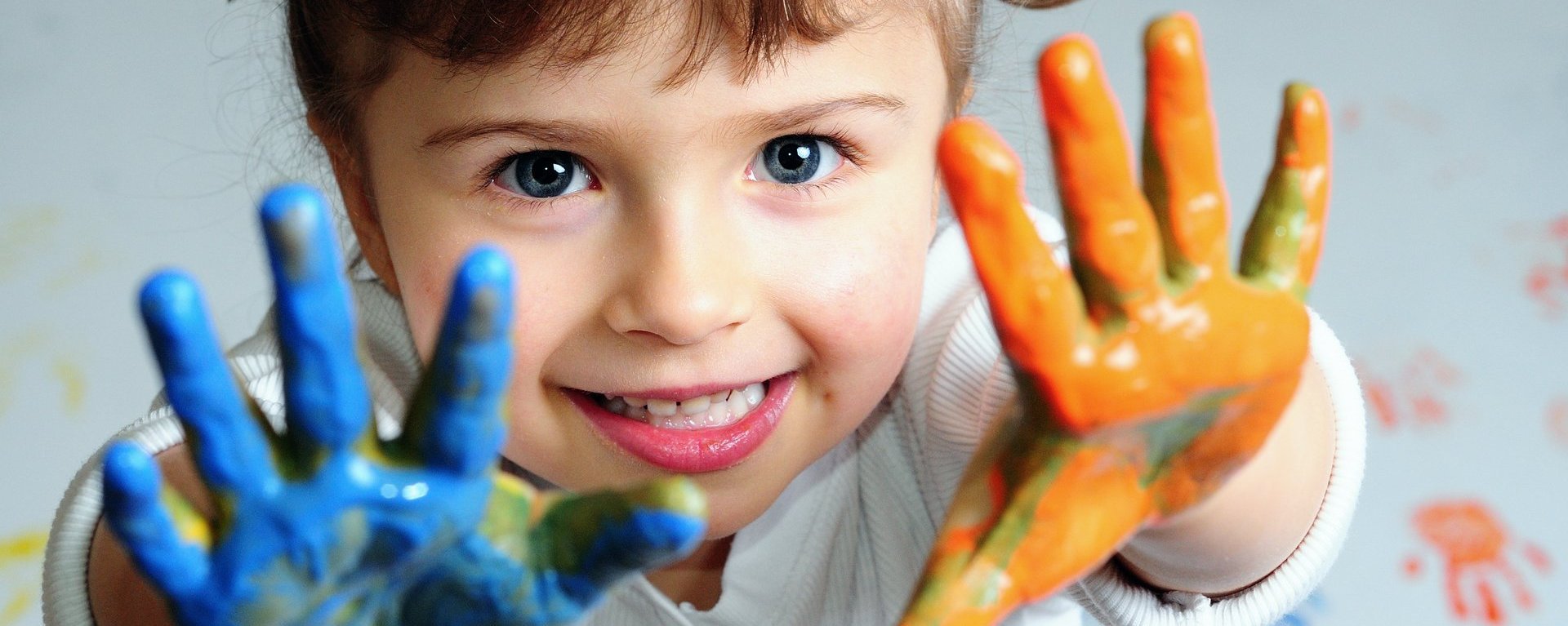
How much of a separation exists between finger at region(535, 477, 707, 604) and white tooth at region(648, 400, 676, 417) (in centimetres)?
22

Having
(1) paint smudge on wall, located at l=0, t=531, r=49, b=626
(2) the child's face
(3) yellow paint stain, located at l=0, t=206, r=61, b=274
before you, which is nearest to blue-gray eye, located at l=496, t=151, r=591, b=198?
(2) the child's face

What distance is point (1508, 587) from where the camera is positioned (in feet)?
3.43

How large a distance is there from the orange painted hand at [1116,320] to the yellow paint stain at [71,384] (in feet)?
3.09

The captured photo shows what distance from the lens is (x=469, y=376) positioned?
342 mm

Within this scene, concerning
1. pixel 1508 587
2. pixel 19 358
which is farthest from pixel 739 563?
pixel 19 358

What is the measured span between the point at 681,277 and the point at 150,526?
0.21 metres

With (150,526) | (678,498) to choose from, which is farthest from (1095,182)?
(150,526)

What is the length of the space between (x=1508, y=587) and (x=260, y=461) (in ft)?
3.08

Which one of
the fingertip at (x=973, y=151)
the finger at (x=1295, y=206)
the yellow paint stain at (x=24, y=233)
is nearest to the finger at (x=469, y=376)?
the fingertip at (x=973, y=151)

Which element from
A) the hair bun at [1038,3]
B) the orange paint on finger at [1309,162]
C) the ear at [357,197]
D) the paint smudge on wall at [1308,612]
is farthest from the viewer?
the paint smudge on wall at [1308,612]

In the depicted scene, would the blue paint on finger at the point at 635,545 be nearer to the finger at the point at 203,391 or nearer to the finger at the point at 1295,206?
the finger at the point at 203,391

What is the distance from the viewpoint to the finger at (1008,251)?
0.37 m

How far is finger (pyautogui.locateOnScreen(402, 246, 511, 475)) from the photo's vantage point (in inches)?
13.2

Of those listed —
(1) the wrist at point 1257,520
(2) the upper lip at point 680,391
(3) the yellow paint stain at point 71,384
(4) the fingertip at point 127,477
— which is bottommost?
(3) the yellow paint stain at point 71,384
